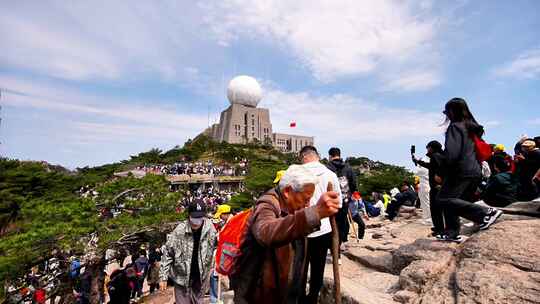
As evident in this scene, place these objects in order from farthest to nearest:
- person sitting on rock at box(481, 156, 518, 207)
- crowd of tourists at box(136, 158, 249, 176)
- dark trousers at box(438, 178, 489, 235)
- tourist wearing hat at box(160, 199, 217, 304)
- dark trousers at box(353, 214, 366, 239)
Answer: crowd of tourists at box(136, 158, 249, 176) < dark trousers at box(353, 214, 366, 239) < person sitting on rock at box(481, 156, 518, 207) < tourist wearing hat at box(160, 199, 217, 304) < dark trousers at box(438, 178, 489, 235)

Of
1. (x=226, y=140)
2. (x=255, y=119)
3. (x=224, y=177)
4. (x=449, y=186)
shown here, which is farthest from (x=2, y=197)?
(x=255, y=119)

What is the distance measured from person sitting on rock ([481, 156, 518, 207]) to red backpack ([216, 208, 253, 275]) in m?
4.57

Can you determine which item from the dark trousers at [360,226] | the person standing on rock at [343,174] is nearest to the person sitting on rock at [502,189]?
the person standing on rock at [343,174]

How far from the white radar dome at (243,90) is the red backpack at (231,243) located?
194 feet

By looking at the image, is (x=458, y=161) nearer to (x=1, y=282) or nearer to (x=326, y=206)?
(x=326, y=206)

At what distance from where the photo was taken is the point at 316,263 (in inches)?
100.0

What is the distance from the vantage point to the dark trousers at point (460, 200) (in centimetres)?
311

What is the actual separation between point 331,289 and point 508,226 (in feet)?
6.58

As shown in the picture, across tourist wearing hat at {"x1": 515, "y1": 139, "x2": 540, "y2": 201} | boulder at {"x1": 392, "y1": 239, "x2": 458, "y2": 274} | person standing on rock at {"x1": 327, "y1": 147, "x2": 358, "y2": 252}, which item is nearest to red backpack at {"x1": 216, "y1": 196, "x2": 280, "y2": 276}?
boulder at {"x1": 392, "y1": 239, "x2": 458, "y2": 274}

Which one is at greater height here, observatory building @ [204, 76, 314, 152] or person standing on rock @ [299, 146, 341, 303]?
observatory building @ [204, 76, 314, 152]

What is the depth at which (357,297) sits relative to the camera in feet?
7.66

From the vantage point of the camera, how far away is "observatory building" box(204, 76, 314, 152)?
2339 inches

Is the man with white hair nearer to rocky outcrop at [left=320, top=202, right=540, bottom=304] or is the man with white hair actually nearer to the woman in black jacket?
rocky outcrop at [left=320, top=202, right=540, bottom=304]

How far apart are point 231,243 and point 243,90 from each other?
59.3 m
